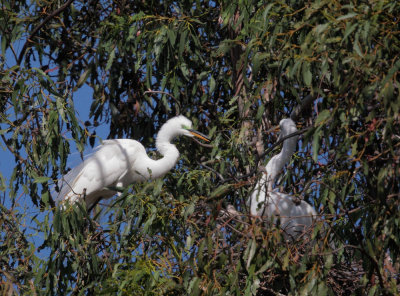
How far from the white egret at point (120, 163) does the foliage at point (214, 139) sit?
10 cm

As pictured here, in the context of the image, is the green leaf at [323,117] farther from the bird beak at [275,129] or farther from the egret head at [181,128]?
the egret head at [181,128]

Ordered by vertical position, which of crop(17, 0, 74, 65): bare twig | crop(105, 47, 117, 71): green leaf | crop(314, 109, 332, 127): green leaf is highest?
crop(17, 0, 74, 65): bare twig

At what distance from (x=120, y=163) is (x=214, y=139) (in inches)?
24.3

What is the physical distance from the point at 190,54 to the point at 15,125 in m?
1.23

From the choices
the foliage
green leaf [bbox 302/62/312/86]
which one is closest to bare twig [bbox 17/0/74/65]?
the foliage

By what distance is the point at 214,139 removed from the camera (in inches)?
185

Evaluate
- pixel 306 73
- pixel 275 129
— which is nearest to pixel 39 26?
pixel 275 129

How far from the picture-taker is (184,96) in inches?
193

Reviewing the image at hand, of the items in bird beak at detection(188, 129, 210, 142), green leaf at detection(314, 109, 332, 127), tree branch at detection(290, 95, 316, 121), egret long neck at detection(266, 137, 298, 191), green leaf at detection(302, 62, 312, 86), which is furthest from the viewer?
bird beak at detection(188, 129, 210, 142)

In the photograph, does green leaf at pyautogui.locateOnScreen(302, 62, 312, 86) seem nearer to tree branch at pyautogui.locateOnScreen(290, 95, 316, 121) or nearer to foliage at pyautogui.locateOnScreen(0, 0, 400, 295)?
foliage at pyautogui.locateOnScreen(0, 0, 400, 295)

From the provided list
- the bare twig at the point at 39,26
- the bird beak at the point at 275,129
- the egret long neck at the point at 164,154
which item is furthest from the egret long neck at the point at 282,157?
the bare twig at the point at 39,26

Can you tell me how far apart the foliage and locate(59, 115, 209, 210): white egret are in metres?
0.10

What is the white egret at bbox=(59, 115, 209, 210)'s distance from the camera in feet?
15.7

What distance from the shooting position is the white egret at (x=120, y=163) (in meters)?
4.78
